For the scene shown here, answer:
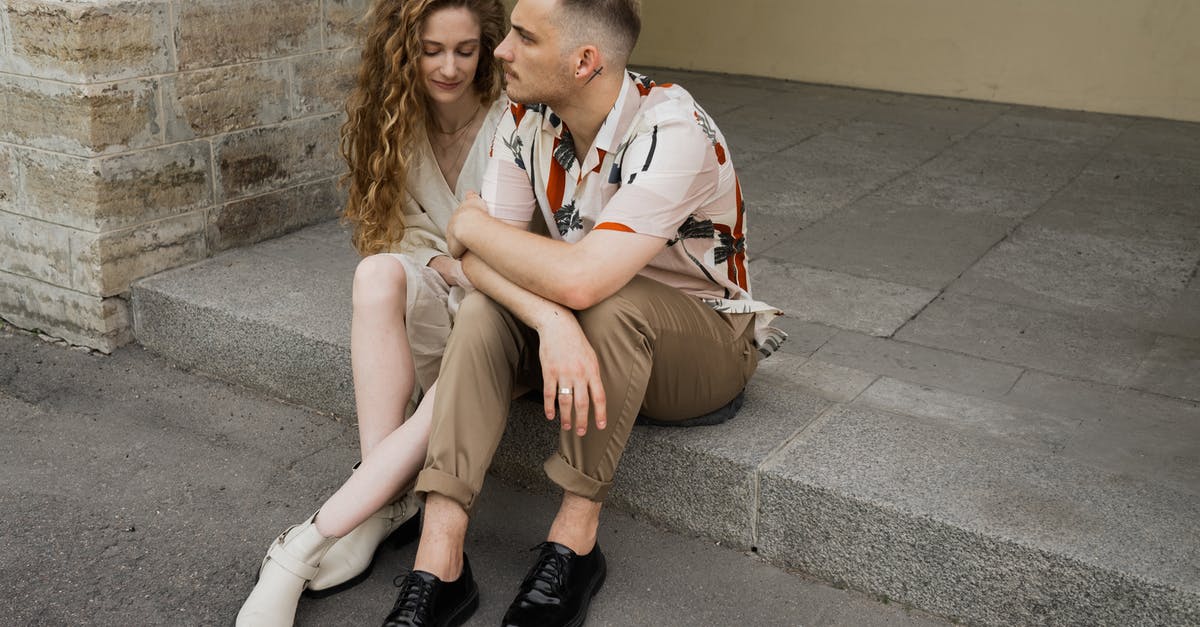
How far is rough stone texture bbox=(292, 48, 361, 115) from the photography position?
4.27m

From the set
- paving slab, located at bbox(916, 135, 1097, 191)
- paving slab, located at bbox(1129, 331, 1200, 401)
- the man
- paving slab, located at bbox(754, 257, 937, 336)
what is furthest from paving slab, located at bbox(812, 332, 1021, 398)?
paving slab, located at bbox(916, 135, 1097, 191)

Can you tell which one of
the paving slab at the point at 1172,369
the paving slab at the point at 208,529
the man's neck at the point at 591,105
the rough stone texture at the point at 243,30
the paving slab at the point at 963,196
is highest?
the man's neck at the point at 591,105

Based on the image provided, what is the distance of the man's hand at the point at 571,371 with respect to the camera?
2414 millimetres

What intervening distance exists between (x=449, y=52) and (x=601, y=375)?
0.98m

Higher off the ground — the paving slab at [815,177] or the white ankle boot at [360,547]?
the paving slab at [815,177]

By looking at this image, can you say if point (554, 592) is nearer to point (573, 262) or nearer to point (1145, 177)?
point (573, 262)

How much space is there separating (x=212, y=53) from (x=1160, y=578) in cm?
314

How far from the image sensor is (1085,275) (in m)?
4.24

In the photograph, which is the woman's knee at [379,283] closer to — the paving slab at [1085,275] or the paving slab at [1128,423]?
the paving slab at [1128,423]

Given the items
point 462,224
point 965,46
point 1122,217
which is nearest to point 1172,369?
point 1122,217

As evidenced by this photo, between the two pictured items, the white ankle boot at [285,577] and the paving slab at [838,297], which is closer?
the white ankle boot at [285,577]

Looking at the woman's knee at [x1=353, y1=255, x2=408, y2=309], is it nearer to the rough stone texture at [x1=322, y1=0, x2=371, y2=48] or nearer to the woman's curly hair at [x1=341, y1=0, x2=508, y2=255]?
the woman's curly hair at [x1=341, y1=0, x2=508, y2=255]

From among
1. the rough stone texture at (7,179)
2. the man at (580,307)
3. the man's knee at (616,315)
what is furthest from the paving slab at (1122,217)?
the rough stone texture at (7,179)

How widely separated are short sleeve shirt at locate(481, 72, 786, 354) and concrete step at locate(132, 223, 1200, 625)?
0.35 m
